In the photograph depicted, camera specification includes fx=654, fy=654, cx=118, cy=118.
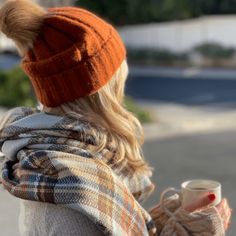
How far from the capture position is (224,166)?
834cm

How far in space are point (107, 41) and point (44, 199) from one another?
50cm

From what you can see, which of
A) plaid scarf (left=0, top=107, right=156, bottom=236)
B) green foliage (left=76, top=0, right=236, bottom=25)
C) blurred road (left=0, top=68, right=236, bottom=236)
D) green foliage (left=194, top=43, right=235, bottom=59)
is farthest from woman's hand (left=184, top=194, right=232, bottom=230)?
green foliage (left=76, top=0, right=236, bottom=25)

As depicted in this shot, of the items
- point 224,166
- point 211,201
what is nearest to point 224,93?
point 224,166

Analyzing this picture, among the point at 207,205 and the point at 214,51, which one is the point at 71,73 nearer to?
the point at 207,205

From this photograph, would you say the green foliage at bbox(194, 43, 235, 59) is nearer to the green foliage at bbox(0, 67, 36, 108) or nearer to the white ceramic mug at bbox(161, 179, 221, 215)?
the green foliage at bbox(0, 67, 36, 108)

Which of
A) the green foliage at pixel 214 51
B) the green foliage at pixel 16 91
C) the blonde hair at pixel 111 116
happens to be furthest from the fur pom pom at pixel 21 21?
the green foliage at pixel 214 51

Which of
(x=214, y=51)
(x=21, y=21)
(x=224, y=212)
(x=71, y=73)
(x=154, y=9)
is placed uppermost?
(x=21, y=21)

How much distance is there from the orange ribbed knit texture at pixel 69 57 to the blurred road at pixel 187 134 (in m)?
3.20

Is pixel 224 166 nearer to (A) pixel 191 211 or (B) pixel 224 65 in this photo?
(A) pixel 191 211

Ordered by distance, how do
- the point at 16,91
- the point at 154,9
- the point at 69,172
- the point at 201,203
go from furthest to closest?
1. the point at 154,9
2. the point at 16,91
3. the point at 201,203
4. the point at 69,172

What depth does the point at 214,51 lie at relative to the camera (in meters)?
25.1

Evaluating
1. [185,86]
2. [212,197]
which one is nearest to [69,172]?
[212,197]

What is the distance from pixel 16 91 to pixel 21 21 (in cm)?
1217

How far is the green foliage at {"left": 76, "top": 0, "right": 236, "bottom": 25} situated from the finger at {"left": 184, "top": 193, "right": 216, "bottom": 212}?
2729 cm
